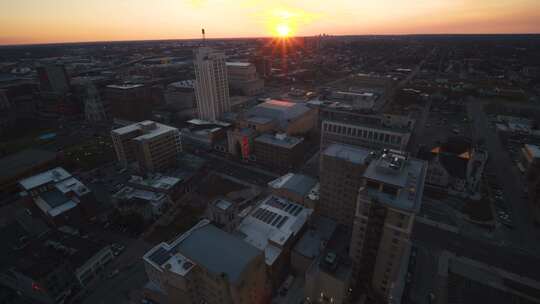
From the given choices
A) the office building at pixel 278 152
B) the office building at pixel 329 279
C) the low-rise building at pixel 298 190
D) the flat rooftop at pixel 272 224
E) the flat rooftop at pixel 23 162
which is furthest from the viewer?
the office building at pixel 278 152

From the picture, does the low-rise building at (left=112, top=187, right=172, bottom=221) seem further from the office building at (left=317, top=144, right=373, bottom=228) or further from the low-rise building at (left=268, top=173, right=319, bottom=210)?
the office building at (left=317, top=144, right=373, bottom=228)

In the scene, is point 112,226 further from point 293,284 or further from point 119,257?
point 293,284

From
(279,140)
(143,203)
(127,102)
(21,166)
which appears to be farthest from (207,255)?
(127,102)

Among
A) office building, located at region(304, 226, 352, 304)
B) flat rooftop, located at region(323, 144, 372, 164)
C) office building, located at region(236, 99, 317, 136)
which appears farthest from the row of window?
office building, located at region(304, 226, 352, 304)

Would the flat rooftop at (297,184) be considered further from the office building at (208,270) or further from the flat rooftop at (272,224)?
the office building at (208,270)

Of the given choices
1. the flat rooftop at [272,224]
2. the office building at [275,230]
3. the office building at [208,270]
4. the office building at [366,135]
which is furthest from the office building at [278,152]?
the office building at [208,270]

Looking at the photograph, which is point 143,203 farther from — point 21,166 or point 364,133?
point 364,133
